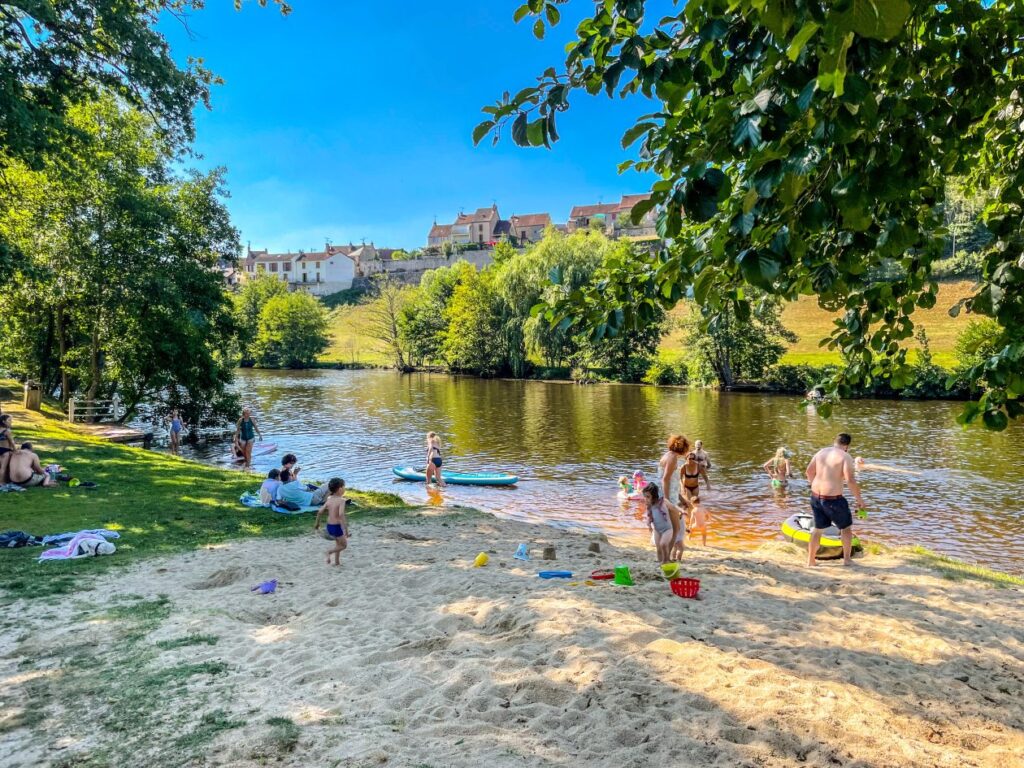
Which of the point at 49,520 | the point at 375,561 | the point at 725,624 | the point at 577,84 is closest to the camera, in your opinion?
the point at 577,84

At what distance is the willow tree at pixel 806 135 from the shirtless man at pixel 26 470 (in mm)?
13133

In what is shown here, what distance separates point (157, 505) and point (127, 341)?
13444mm

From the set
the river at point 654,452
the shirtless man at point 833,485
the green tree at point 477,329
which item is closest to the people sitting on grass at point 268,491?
the river at point 654,452

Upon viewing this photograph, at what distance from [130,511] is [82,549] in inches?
96.9

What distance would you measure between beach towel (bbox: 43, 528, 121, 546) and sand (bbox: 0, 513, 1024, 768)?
5.65ft

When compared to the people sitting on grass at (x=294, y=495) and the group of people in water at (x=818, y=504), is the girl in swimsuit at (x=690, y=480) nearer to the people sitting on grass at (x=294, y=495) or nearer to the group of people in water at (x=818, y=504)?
the group of people in water at (x=818, y=504)

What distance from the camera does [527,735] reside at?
4066mm

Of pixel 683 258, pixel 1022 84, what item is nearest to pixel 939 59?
pixel 1022 84

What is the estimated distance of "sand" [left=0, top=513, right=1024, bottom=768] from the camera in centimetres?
397

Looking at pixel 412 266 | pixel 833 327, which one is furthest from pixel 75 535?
pixel 412 266

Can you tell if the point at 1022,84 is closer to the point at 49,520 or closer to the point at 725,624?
the point at 725,624

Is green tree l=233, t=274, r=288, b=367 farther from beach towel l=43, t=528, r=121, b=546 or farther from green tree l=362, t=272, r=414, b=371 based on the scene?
beach towel l=43, t=528, r=121, b=546

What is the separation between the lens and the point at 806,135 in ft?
7.73

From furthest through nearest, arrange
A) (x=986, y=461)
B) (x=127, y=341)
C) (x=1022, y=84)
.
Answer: (x=127, y=341), (x=986, y=461), (x=1022, y=84)
